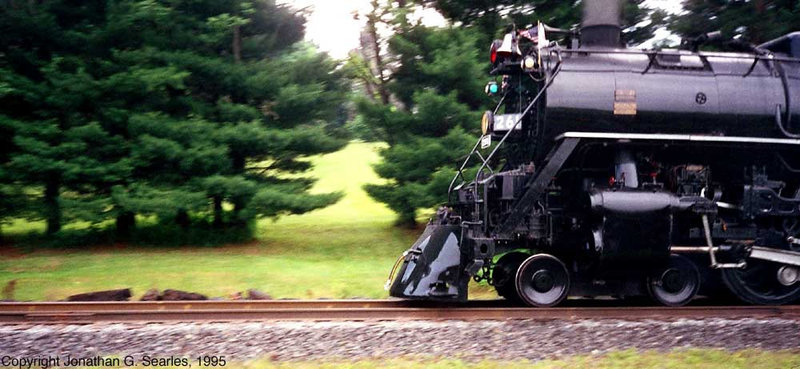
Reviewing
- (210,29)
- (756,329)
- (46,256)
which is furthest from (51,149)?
(756,329)

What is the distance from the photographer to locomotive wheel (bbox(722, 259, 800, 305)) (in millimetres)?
8508

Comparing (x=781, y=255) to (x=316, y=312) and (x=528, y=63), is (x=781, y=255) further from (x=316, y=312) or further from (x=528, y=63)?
(x=316, y=312)

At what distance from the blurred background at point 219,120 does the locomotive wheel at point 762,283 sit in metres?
6.45

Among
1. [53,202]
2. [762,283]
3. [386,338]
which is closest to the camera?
[386,338]

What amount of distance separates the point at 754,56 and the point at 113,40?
13395mm

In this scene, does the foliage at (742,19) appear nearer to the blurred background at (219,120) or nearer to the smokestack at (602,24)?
the blurred background at (219,120)

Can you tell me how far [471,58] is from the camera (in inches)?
598

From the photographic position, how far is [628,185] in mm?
7988

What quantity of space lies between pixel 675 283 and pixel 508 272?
223 cm

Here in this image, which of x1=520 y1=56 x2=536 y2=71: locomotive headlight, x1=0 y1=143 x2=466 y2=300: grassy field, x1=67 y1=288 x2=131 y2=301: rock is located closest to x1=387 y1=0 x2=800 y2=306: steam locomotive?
x1=520 y1=56 x2=536 y2=71: locomotive headlight

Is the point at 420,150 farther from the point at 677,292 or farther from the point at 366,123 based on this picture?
the point at 677,292

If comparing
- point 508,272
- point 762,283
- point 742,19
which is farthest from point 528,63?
point 742,19

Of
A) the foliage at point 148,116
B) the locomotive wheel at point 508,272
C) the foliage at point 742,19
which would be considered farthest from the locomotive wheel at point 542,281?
the foliage at point 742,19

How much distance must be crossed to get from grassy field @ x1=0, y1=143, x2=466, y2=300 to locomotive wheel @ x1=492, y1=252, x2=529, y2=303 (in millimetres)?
2568
